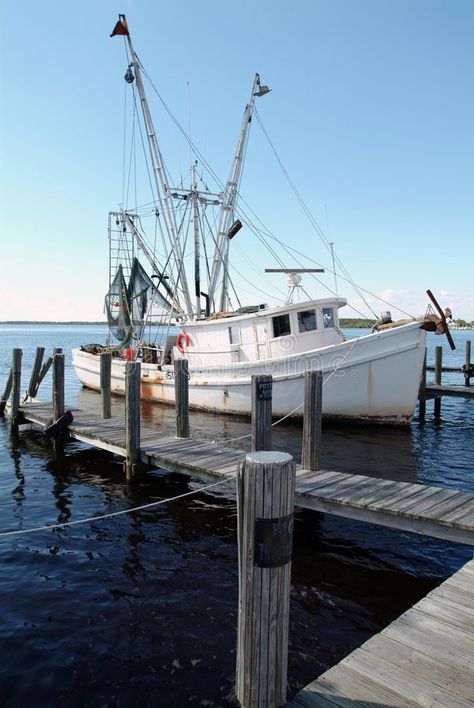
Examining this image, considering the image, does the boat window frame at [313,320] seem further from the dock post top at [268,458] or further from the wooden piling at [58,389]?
the dock post top at [268,458]

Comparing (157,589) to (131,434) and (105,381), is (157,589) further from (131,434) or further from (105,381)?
(105,381)

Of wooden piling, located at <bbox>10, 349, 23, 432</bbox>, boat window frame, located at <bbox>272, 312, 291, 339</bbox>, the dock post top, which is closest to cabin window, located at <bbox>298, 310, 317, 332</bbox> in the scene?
boat window frame, located at <bbox>272, 312, 291, 339</bbox>

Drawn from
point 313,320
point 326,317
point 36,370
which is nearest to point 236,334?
point 313,320

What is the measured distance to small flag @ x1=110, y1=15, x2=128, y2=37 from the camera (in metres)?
17.7

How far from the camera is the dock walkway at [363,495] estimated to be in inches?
217

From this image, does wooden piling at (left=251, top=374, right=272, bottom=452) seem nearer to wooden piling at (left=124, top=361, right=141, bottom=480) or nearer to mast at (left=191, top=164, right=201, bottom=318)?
wooden piling at (left=124, top=361, right=141, bottom=480)

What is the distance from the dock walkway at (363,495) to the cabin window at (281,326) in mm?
7052

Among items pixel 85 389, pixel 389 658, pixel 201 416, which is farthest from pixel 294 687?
pixel 85 389

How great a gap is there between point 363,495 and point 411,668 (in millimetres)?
2891

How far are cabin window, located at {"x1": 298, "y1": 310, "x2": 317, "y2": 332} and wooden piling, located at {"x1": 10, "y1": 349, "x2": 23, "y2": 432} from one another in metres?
8.39

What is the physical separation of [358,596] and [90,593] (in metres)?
3.11

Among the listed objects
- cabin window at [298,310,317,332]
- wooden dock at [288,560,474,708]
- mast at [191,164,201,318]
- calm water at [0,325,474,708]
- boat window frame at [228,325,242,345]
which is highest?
mast at [191,164,201,318]

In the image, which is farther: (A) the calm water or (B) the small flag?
(B) the small flag

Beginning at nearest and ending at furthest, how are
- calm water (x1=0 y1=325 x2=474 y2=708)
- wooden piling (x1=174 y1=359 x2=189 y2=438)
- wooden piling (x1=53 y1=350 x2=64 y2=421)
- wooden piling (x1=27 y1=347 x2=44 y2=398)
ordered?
calm water (x1=0 y1=325 x2=474 y2=708)
wooden piling (x1=174 y1=359 x2=189 y2=438)
wooden piling (x1=53 y1=350 x2=64 y2=421)
wooden piling (x1=27 y1=347 x2=44 y2=398)
